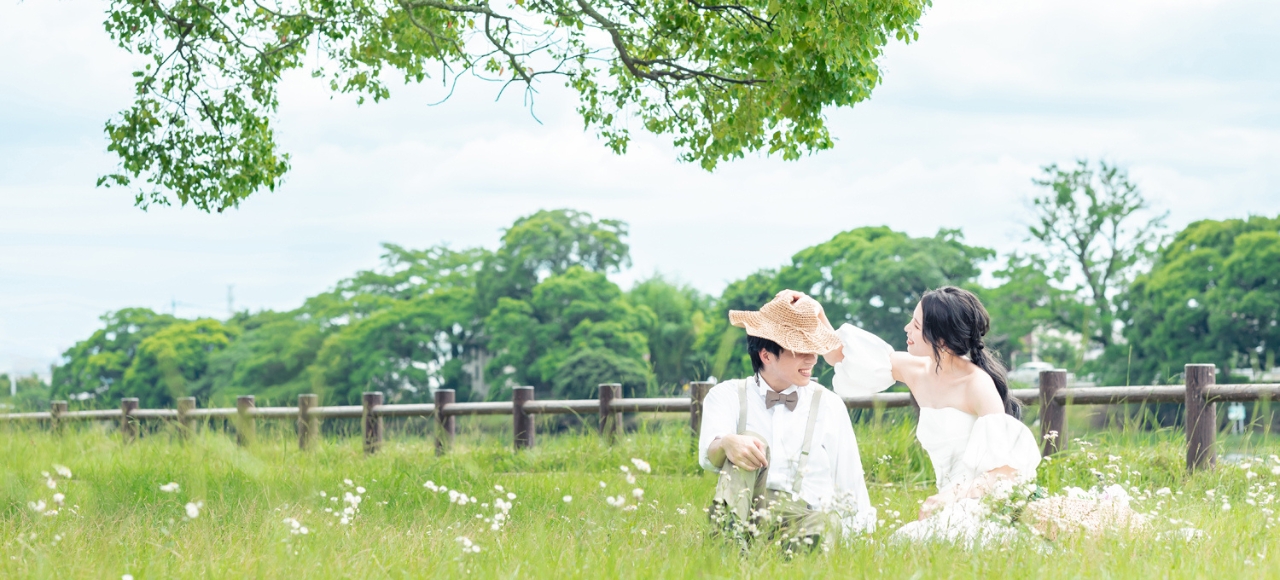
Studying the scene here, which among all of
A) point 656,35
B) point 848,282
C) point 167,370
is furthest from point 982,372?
point 848,282

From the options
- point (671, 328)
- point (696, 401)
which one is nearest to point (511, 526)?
point (696, 401)

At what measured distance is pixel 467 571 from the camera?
133 inches

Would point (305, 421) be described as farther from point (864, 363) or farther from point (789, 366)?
point (789, 366)

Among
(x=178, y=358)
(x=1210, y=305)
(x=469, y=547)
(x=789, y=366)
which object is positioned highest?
(x=1210, y=305)

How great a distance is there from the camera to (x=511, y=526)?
4855 mm

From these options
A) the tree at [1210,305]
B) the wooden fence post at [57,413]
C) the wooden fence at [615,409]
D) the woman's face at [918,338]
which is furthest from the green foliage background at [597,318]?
the woman's face at [918,338]

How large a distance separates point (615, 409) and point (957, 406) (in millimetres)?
5606

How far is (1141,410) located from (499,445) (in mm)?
5532

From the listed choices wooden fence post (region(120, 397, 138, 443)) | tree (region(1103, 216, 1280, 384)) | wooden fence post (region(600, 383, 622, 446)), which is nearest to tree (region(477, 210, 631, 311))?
tree (region(1103, 216, 1280, 384))

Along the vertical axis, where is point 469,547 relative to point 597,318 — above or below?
below

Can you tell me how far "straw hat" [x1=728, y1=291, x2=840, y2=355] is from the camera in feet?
12.5

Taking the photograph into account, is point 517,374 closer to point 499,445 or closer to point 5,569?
point 499,445

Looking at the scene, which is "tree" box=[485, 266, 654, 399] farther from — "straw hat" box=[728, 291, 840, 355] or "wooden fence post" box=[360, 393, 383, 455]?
"straw hat" box=[728, 291, 840, 355]

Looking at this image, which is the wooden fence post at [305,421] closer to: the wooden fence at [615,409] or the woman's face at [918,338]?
the wooden fence at [615,409]
